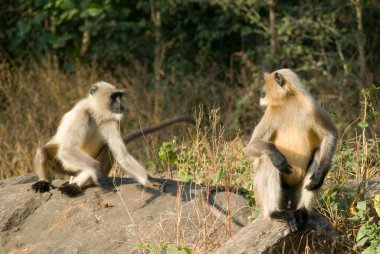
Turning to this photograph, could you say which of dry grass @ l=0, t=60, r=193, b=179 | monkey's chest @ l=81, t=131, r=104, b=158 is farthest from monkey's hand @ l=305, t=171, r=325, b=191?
dry grass @ l=0, t=60, r=193, b=179

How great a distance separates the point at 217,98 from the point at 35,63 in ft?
9.63

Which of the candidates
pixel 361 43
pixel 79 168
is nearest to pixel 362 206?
pixel 79 168

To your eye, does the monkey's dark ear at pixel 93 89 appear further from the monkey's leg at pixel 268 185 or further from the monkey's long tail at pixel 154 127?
the monkey's leg at pixel 268 185

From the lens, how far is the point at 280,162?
5.87 m

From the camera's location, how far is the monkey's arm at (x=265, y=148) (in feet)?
19.3

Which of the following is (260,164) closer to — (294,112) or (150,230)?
(294,112)

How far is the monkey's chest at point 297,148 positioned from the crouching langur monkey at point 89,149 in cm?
128

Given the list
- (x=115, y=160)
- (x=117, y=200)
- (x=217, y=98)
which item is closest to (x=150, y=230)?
(x=117, y=200)

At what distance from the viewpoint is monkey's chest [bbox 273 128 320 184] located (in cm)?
618

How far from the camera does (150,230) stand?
6.42 metres

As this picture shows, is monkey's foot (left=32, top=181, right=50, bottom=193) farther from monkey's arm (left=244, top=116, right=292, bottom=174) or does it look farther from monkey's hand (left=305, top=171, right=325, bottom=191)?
monkey's hand (left=305, top=171, right=325, bottom=191)

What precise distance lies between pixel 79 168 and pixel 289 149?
1.90m

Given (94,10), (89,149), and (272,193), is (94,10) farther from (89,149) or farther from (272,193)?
(272,193)

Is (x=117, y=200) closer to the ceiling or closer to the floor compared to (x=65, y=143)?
closer to the floor
